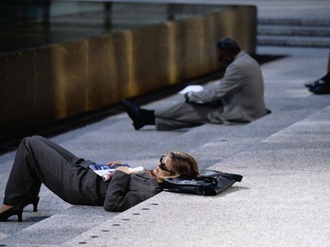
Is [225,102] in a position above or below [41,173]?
Answer: below

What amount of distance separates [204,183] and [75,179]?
3.79ft

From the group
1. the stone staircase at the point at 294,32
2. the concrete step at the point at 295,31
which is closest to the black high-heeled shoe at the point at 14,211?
the stone staircase at the point at 294,32

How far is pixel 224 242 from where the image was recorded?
7012 mm

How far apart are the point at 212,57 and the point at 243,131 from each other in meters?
8.03

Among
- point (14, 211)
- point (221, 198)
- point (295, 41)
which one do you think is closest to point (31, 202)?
point (14, 211)

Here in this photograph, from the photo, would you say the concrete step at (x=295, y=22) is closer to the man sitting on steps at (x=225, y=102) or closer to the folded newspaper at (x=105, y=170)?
the man sitting on steps at (x=225, y=102)

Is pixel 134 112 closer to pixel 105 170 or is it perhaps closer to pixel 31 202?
pixel 31 202

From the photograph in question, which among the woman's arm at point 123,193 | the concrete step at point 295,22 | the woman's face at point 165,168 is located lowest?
the concrete step at point 295,22

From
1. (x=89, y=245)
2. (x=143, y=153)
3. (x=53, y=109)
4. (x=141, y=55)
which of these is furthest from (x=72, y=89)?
(x=89, y=245)

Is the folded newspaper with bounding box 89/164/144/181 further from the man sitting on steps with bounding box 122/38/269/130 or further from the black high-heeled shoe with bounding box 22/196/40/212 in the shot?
the man sitting on steps with bounding box 122/38/269/130

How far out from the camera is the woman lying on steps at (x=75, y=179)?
8594 mm

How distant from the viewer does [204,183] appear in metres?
8.43

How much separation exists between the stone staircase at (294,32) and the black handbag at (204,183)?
15.3 m

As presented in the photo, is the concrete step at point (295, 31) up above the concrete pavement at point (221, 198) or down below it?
below
